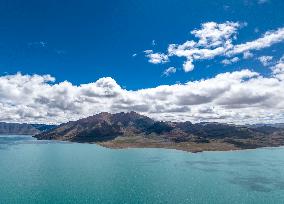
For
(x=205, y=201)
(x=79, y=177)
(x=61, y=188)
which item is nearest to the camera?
(x=205, y=201)

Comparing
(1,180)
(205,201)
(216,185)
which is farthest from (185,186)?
(1,180)

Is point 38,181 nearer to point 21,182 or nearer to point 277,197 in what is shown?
point 21,182

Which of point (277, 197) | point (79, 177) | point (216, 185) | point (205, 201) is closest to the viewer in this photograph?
point (205, 201)

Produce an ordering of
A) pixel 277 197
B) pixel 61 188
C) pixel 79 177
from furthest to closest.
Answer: pixel 79 177 < pixel 61 188 < pixel 277 197

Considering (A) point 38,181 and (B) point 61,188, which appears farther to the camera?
(A) point 38,181

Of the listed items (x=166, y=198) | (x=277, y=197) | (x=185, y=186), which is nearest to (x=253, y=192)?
(x=277, y=197)

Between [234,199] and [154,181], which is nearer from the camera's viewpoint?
[234,199]

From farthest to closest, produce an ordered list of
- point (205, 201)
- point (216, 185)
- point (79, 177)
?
1. point (79, 177)
2. point (216, 185)
3. point (205, 201)

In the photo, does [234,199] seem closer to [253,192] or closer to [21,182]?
[253,192]

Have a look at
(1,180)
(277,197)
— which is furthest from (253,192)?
(1,180)
